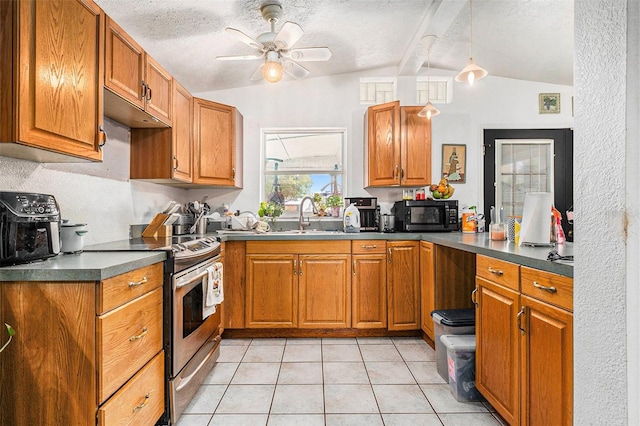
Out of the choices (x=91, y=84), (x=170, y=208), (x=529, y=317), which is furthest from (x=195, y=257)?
(x=529, y=317)

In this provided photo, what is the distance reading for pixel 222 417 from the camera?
74.0 inches

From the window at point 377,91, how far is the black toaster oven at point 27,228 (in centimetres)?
320

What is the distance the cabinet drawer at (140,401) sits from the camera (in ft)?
4.33

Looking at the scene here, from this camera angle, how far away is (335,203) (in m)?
3.78

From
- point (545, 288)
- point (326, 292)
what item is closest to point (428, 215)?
point (326, 292)

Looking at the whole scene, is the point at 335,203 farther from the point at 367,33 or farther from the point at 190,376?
the point at 190,376

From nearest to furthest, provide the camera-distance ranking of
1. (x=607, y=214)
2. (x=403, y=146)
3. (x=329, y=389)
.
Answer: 1. (x=607, y=214)
2. (x=329, y=389)
3. (x=403, y=146)

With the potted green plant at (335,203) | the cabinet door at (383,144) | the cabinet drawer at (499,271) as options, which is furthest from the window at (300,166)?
the cabinet drawer at (499,271)

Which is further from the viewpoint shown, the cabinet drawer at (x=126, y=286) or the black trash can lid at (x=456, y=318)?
the black trash can lid at (x=456, y=318)

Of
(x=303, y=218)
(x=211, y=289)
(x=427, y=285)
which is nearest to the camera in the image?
(x=211, y=289)

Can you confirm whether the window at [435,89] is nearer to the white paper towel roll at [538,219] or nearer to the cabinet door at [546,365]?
the white paper towel roll at [538,219]

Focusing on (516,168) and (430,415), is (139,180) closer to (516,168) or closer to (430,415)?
(430,415)

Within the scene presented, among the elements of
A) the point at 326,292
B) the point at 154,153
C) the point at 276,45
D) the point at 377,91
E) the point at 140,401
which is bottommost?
the point at 140,401

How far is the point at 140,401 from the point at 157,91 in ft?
6.51
